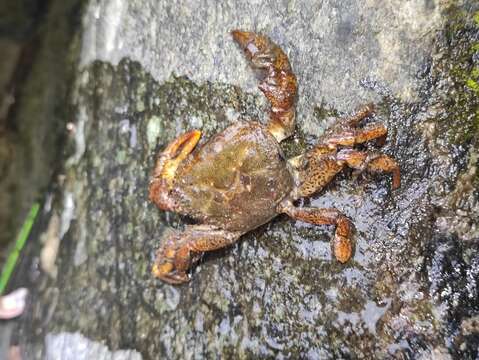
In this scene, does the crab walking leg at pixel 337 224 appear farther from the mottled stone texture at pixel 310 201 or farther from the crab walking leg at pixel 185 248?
the crab walking leg at pixel 185 248

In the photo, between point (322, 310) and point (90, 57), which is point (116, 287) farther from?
point (90, 57)

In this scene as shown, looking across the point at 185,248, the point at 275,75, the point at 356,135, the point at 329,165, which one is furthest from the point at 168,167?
the point at 356,135

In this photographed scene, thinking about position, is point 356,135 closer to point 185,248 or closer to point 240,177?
point 240,177

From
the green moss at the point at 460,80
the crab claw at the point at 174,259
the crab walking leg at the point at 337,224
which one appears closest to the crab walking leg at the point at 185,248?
the crab claw at the point at 174,259

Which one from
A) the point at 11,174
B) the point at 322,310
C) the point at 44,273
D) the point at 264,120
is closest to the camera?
the point at 322,310

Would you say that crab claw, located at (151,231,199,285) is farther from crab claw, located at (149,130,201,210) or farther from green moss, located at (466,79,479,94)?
green moss, located at (466,79,479,94)

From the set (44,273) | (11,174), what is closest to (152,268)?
(44,273)

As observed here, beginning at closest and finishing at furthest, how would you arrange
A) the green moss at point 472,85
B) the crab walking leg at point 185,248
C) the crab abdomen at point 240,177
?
the green moss at point 472,85 < the crab abdomen at point 240,177 < the crab walking leg at point 185,248
